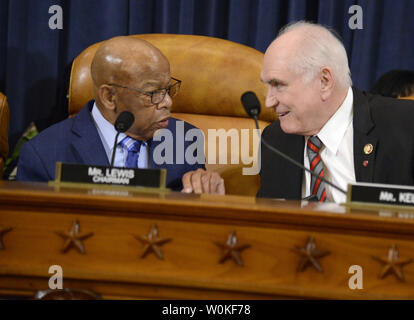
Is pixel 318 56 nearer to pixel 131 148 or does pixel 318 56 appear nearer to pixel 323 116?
pixel 323 116

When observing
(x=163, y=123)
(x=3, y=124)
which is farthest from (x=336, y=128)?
(x=3, y=124)

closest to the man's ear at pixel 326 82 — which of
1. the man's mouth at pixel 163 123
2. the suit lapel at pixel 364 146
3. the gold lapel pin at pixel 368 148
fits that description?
the suit lapel at pixel 364 146

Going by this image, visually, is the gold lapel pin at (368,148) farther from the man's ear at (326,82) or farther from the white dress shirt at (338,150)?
the man's ear at (326,82)

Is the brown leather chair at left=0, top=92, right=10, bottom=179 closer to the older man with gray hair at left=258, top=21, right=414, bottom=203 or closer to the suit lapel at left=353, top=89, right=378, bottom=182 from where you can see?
the older man with gray hair at left=258, top=21, right=414, bottom=203

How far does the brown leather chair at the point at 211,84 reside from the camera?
2184 millimetres

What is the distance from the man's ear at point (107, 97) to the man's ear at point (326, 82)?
69 centimetres

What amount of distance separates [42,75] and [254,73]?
1075mm

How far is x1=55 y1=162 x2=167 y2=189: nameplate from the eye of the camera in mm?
1245

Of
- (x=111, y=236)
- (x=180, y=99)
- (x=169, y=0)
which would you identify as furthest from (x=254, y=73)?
(x=111, y=236)

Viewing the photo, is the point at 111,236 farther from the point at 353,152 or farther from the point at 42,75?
the point at 42,75

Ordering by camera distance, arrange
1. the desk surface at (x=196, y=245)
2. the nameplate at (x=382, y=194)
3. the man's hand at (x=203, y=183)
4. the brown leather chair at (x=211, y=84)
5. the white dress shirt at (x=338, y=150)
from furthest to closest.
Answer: the brown leather chair at (x=211, y=84) < the white dress shirt at (x=338, y=150) < the man's hand at (x=203, y=183) < the nameplate at (x=382, y=194) < the desk surface at (x=196, y=245)

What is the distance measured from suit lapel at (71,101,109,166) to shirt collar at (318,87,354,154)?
2.28 ft

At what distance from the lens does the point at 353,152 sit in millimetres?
1786

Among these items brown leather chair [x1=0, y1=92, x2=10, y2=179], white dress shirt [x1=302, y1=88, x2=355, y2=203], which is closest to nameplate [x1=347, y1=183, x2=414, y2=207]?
white dress shirt [x1=302, y1=88, x2=355, y2=203]
